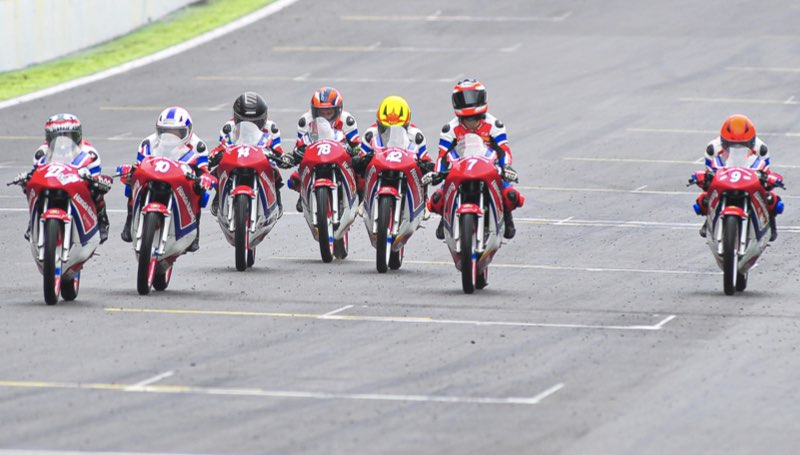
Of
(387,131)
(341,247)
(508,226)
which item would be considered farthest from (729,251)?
(341,247)

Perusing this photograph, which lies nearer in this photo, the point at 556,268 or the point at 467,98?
the point at 467,98

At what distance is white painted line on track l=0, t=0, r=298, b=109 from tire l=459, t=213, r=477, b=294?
22147 mm

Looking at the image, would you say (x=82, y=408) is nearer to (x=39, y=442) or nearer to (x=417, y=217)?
(x=39, y=442)

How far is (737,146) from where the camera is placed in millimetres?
19047

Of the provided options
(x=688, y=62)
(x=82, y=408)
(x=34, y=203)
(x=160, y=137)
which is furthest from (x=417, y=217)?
(x=688, y=62)

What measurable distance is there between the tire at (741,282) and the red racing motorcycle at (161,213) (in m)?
5.47

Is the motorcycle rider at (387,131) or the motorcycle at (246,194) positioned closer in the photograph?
the motorcycle at (246,194)

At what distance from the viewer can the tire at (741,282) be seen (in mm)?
18688

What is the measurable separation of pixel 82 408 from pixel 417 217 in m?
8.39

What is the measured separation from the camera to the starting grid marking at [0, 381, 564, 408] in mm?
13062

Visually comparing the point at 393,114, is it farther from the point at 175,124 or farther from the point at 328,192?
the point at 175,124

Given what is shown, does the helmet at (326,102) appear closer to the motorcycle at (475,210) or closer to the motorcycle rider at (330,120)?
the motorcycle rider at (330,120)

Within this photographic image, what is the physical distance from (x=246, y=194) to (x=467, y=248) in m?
3.15

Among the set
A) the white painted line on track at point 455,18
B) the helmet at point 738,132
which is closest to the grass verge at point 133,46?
the white painted line on track at point 455,18
